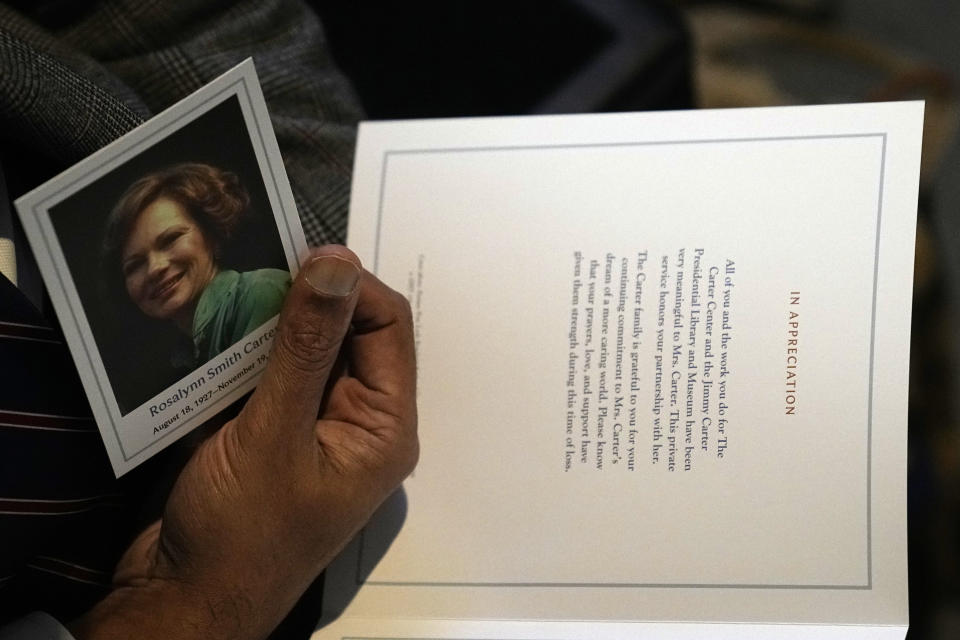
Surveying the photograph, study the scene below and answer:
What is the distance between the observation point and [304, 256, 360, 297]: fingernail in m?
0.58

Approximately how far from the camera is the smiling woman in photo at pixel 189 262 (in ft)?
1.77

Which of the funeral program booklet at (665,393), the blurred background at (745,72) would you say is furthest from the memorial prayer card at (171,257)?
the blurred background at (745,72)

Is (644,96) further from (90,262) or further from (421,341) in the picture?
(90,262)

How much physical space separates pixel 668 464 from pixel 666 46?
0.45 meters

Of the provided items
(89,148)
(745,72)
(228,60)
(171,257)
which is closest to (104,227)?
(171,257)

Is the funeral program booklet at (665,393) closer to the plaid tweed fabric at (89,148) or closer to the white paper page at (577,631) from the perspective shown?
the white paper page at (577,631)

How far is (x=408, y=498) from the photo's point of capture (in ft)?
2.25

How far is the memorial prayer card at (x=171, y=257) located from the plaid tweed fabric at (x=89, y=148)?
5 centimetres

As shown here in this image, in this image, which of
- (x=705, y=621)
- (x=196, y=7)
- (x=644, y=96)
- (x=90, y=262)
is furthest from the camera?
(x=644, y=96)

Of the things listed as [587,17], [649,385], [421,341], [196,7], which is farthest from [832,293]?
[196,7]

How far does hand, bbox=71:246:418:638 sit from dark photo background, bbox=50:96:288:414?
42 mm

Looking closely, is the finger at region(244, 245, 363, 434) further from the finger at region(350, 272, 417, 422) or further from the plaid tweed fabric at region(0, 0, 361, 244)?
the plaid tweed fabric at region(0, 0, 361, 244)

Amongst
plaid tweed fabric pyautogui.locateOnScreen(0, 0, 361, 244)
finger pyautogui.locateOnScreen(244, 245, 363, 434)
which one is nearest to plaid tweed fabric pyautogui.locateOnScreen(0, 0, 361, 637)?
plaid tweed fabric pyautogui.locateOnScreen(0, 0, 361, 244)

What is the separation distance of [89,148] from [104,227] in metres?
0.16
